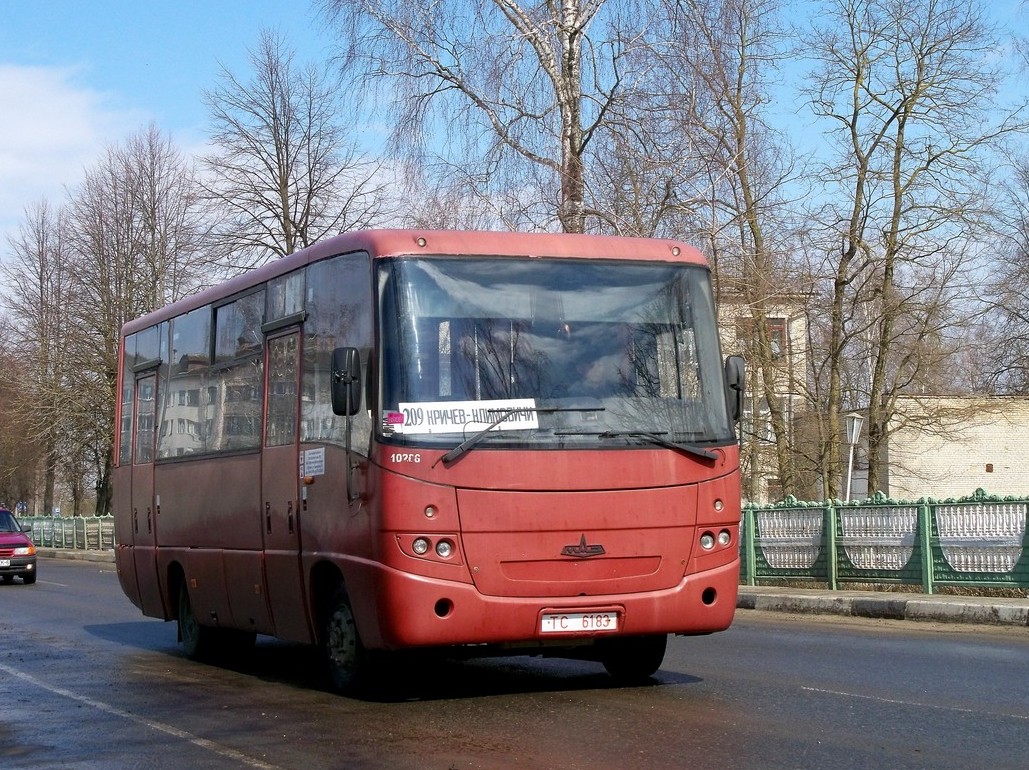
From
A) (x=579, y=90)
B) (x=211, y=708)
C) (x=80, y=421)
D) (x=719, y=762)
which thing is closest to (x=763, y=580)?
(x=579, y=90)

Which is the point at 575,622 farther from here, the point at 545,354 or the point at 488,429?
the point at 545,354

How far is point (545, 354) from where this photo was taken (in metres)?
9.34

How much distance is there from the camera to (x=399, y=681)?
1087 cm

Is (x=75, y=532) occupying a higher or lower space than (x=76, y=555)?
higher

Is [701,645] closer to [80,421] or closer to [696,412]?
[696,412]

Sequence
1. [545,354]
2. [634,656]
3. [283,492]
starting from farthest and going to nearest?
[283,492]
[634,656]
[545,354]

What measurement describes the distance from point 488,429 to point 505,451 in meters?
0.18

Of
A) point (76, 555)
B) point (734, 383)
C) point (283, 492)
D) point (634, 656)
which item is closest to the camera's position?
point (734, 383)

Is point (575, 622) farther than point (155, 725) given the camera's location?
Yes

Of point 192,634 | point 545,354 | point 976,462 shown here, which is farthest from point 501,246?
point 976,462

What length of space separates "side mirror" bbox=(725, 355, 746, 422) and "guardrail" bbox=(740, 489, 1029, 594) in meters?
9.04

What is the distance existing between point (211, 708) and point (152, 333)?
5842mm

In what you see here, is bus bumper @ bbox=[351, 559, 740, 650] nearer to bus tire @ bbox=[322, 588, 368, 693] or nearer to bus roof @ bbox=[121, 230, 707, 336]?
bus tire @ bbox=[322, 588, 368, 693]

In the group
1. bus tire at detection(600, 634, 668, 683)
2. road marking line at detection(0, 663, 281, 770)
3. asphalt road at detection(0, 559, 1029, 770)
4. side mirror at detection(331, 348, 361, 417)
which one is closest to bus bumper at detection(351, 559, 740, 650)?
asphalt road at detection(0, 559, 1029, 770)
